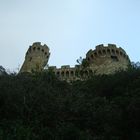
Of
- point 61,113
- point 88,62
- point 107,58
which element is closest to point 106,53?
point 107,58

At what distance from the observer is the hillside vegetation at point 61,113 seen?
1861cm

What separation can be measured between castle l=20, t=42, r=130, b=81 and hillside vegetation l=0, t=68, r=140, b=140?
14.2 m

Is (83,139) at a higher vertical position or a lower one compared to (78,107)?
lower

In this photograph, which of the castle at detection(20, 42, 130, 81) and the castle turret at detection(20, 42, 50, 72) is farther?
the castle turret at detection(20, 42, 50, 72)

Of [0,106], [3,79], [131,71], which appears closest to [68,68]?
[131,71]

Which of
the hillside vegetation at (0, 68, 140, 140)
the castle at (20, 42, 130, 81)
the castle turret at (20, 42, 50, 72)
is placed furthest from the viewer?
the castle turret at (20, 42, 50, 72)

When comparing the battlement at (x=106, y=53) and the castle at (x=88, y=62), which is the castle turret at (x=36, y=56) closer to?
the castle at (x=88, y=62)

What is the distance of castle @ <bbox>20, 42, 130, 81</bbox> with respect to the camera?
3938cm

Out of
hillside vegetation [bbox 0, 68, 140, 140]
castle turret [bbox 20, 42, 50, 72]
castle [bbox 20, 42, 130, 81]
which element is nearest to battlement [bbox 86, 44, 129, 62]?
castle [bbox 20, 42, 130, 81]

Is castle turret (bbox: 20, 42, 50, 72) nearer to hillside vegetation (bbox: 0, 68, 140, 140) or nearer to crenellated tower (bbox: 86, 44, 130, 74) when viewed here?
crenellated tower (bbox: 86, 44, 130, 74)

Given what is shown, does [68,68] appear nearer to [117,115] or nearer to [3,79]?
[3,79]

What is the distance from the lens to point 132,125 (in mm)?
20062

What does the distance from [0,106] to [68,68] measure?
20240 mm

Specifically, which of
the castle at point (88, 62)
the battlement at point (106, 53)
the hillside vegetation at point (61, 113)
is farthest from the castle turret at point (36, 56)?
the hillside vegetation at point (61, 113)
